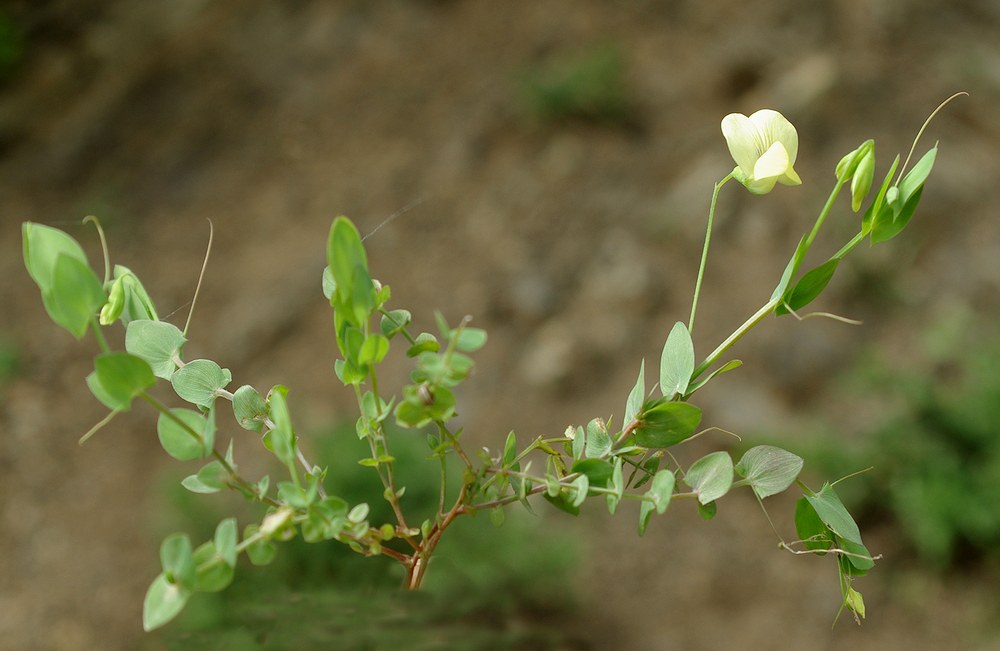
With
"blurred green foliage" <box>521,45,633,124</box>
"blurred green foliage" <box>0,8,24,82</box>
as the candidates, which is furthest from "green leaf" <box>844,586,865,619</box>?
"blurred green foliage" <box>0,8,24,82</box>

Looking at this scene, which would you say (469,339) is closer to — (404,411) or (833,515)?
(404,411)

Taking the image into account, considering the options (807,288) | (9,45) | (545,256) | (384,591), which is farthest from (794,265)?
(9,45)

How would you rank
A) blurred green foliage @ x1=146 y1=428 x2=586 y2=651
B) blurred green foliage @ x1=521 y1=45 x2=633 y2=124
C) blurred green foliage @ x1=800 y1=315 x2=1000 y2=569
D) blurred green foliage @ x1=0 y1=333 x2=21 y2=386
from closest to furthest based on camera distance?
blurred green foliage @ x1=146 y1=428 x2=586 y2=651 < blurred green foliage @ x1=800 y1=315 x2=1000 y2=569 < blurred green foliage @ x1=0 y1=333 x2=21 y2=386 < blurred green foliage @ x1=521 y1=45 x2=633 y2=124

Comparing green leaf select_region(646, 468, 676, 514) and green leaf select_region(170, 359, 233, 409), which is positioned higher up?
green leaf select_region(170, 359, 233, 409)

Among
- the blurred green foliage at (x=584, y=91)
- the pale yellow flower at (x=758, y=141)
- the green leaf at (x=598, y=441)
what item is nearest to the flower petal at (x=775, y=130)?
the pale yellow flower at (x=758, y=141)

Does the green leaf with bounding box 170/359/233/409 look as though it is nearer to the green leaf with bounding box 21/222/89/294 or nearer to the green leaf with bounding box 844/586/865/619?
the green leaf with bounding box 21/222/89/294

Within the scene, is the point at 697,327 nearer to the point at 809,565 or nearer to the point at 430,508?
the point at 809,565

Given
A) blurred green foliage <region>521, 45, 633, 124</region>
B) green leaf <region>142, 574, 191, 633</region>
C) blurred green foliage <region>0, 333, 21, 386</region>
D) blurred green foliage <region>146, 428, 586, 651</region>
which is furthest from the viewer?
blurred green foliage <region>521, 45, 633, 124</region>
